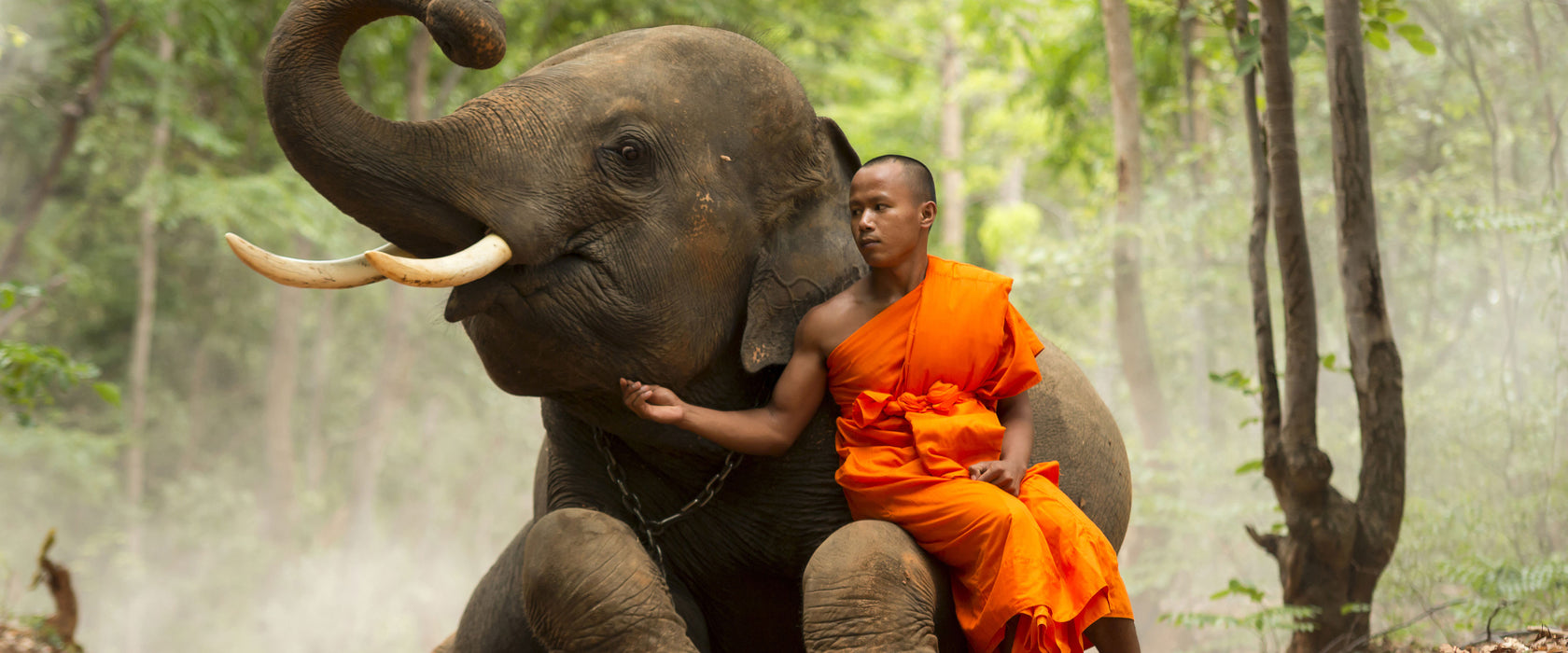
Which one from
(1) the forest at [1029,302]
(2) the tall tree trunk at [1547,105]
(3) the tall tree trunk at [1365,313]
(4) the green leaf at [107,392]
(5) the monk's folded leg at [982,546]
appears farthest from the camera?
(2) the tall tree trunk at [1547,105]

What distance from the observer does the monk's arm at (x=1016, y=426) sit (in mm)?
2488

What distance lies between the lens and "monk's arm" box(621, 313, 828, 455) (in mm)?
2420

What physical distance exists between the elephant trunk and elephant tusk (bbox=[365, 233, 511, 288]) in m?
0.09

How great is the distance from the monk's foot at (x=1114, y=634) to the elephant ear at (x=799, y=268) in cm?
85

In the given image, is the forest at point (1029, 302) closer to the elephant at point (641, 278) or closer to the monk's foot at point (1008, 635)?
the elephant at point (641, 278)

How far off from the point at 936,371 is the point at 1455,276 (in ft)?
27.8

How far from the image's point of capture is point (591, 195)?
239 centimetres

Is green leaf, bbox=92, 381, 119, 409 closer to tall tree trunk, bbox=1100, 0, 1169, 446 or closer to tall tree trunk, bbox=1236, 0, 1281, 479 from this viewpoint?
tall tree trunk, bbox=1236, 0, 1281, 479

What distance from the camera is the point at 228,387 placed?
2181 centimetres

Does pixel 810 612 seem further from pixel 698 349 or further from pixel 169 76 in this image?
pixel 169 76

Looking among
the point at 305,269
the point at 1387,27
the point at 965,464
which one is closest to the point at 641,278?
the point at 305,269

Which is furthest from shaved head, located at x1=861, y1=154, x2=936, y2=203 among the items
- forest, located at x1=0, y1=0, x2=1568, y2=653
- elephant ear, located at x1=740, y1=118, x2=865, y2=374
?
forest, located at x1=0, y1=0, x2=1568, y2=653

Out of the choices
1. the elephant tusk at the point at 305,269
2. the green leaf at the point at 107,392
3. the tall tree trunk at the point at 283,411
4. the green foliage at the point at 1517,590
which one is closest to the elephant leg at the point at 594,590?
the elephant tusk at the point at 305,269

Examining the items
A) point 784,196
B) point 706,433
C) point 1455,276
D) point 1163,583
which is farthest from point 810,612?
point 1455,276
